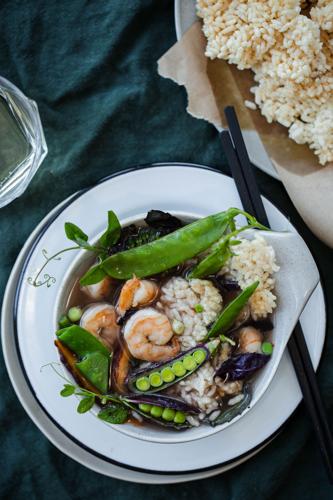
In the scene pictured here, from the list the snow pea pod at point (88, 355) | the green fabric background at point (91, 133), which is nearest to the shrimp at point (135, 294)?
the snow pea pod at point (88, 355)

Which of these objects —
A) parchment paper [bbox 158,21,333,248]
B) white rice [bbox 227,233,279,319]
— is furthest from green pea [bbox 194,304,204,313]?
parchment paper [bbox 158,21,333,248]

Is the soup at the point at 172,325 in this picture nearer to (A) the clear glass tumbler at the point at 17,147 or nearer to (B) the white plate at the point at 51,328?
(B) the white plate at the point at 51,328

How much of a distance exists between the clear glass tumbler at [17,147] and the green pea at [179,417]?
2.28 ft

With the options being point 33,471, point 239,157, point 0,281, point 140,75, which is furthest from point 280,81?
point 33,471

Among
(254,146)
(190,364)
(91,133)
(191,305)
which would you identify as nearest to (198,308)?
(191,305)

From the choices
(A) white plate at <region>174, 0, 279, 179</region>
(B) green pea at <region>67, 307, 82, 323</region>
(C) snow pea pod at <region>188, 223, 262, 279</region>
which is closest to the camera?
(C) snow pea pod at <region>188, 223, 262, 279</region>

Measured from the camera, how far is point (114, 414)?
1.44 metres

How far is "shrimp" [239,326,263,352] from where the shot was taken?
147cm

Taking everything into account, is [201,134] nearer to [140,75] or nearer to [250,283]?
[140,75]

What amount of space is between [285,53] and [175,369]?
31.2 inches

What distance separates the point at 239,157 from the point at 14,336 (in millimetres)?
706

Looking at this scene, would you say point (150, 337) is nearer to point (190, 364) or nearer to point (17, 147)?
point (190, 364)

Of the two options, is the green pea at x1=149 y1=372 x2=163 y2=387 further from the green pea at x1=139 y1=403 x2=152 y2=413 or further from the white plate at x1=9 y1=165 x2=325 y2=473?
the white plate at x1=9 y1=165 x2=325 y2=473

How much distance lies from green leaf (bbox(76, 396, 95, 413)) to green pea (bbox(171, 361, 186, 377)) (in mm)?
193
